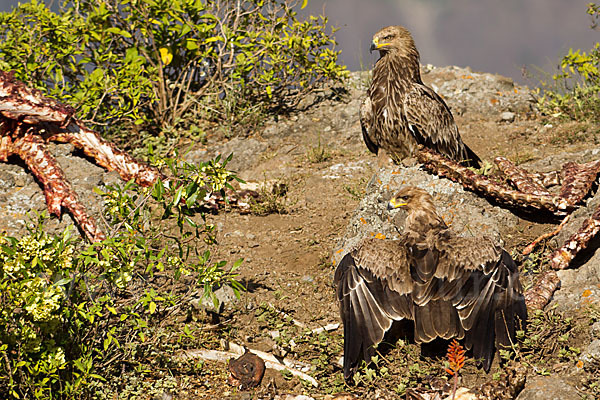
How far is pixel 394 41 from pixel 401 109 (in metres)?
0.87

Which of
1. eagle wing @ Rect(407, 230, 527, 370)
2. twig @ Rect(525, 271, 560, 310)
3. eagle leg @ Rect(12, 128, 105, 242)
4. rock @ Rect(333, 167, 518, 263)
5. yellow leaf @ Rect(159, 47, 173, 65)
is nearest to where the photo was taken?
eagle wing @ Rect(407, 230, 527, 370)

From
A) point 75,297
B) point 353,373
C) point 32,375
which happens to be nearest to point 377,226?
point 353,373

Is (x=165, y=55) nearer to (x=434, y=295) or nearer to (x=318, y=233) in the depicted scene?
(x=318, y=233)

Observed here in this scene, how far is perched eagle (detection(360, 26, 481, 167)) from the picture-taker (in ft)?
21.9

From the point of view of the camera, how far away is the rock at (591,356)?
13.3 feet

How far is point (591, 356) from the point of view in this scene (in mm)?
4109

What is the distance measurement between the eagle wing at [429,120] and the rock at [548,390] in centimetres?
325

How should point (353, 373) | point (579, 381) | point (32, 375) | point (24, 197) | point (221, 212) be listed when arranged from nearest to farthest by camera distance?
point (32, 375) < point (579, 381) < point (353, 373) < point (24, 197) < point (221, 212)

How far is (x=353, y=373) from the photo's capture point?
4.44 m

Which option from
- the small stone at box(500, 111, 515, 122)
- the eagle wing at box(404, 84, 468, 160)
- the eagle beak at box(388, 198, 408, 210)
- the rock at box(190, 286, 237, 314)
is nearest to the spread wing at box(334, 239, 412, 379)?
the eagle beak at box(388, 198, 408, 210)

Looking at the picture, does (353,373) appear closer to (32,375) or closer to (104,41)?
(32,375)

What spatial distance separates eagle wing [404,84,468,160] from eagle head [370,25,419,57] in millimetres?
452

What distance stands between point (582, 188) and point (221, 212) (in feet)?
12.9

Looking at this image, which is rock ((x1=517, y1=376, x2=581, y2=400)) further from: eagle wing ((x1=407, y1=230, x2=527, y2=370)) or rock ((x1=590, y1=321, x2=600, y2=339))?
rock ((x1=590, y1=321, x2=600, y2=339))
